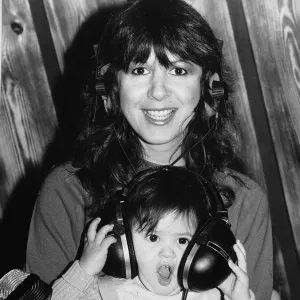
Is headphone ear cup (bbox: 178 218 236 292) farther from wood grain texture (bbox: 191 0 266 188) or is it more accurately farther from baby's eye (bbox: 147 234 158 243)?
wood grain texture (bbox: 191 0 266 188)

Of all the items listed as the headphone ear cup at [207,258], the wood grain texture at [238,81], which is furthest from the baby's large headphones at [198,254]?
the wood grain texture at [238,81]

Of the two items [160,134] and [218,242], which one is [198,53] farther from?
[218,242]

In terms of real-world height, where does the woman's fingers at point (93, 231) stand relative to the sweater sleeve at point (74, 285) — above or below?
above

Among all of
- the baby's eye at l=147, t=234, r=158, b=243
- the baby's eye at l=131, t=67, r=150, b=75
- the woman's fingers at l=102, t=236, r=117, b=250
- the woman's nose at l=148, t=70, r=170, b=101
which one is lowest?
the baby's eye at l=147, t=234, r=158, b=243

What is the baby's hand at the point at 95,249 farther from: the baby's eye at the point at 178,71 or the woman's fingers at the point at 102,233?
the baby's eye at the point at 178,71

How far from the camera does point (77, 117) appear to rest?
2.19 meters

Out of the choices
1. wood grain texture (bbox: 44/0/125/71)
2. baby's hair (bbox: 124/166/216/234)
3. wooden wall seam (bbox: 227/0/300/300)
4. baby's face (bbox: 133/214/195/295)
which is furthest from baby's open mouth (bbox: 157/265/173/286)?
wood grain texture (bbox: 44/0/125/71)

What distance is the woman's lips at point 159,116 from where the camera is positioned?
144cm

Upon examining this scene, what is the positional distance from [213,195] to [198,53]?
1.35 ft

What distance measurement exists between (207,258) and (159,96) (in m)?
0.47

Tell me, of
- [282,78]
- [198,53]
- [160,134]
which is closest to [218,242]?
[160,134]

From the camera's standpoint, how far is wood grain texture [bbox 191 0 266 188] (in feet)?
6.52

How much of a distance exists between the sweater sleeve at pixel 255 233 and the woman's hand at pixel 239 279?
227 millimetres

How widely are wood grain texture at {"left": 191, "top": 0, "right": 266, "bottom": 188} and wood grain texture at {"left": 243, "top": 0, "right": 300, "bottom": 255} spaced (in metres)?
0.08
